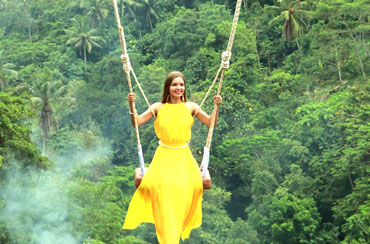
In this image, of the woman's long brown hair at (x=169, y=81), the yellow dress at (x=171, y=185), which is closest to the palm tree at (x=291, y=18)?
the woman's long brown hair at (x=169, y=81)

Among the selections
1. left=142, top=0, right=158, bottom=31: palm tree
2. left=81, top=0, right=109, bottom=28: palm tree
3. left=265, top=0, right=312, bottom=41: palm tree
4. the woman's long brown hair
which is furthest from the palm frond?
the woman's long brown hair

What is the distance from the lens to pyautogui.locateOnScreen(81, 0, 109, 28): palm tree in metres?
45.9

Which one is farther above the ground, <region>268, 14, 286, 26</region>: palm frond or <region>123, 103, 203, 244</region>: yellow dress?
<region>123, 103, 203, 244</region>: yellow dress

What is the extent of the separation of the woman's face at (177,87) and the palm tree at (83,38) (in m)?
39.0

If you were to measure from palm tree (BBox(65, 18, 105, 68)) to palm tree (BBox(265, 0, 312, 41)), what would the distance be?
11574mm

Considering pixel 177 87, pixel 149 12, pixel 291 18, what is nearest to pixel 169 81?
pixel 177 87

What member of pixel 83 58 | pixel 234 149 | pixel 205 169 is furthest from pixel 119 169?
pixel 205 169

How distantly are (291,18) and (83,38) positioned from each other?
12.7m

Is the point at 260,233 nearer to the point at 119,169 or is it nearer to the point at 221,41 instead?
the point at 119,169

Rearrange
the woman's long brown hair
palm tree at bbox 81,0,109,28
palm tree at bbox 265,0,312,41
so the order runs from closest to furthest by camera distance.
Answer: the woman's long brown hair → palm tree at bbox 265,0,312,41 → palm tree at bbox 81,0,109,28

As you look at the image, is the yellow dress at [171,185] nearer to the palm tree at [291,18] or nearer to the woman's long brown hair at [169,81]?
the woman's long brown hair at [169,81]

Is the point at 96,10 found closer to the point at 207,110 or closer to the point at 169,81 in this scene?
the point at 207,110

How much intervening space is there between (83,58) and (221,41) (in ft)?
31.8

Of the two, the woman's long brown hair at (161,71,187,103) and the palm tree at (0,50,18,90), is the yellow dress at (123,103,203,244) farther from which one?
the palm tree at (0,50,18,90)
